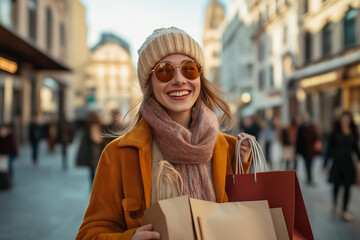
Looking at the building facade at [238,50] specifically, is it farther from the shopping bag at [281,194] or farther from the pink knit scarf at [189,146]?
the shopping bag at [281,194]

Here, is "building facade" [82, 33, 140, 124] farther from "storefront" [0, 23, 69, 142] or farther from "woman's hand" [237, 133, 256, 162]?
"woman's hand" [237, 133, 256, 162]

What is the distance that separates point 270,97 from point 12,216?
26.4 meters

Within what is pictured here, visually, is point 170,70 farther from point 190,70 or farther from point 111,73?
point 111,73

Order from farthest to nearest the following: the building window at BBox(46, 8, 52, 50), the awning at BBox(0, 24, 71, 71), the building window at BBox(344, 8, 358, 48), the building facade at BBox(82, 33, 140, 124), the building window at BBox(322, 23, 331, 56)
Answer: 1. the building facade at BBox(82, 33, 140, 124)
2. the building window at BBox(46, 8, 52, 50)
3. the building window at BBox(322, 23, 331, 56)
4. the building window at BBox(344, 8, 358, 48)
5. the awning at BBox(0, 24, 71, 71)

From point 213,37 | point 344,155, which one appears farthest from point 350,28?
point 213,37

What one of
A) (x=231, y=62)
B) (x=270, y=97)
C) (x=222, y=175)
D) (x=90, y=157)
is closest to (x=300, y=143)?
(x=90, y=157)

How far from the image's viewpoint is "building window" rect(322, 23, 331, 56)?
15.7m

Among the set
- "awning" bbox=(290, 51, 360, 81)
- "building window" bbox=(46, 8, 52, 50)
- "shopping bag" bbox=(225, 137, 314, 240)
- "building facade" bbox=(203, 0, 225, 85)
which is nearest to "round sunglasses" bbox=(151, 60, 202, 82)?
"shopping bag" bbox=(225, 137, 314, 240)

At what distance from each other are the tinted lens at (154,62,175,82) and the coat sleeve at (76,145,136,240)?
510 millimetres

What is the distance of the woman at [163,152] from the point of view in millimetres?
1635

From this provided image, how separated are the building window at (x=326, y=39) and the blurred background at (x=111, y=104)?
50 mm

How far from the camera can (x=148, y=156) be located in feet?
5.55

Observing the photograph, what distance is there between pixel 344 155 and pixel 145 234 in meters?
5.51

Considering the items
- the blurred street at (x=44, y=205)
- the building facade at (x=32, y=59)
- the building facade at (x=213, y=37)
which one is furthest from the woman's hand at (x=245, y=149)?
the building facade at (x=213, y=37)
